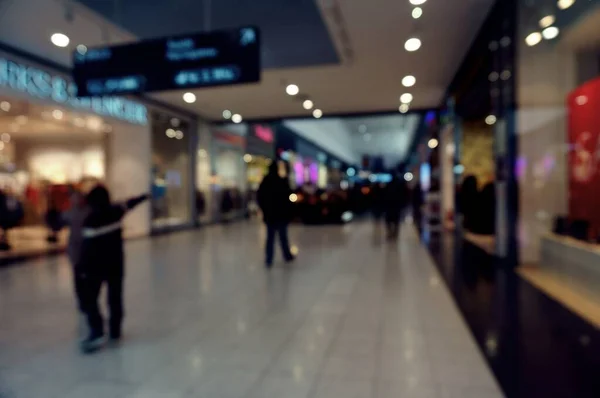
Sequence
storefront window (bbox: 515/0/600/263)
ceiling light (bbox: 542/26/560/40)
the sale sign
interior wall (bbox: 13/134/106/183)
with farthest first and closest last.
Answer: interior wall (bbox: 13/134/106/183) < ceiling light (bbox: 542/26/560/40) < storefront window (bbox: 515/0/600/263) < the sale sign

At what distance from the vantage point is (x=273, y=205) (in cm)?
729

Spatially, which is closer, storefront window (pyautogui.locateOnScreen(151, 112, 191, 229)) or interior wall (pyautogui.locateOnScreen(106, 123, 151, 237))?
interior wall (pyautogui.locateOnScreen(106, 123, 151, 237))

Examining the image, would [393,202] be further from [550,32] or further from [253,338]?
[253,338]

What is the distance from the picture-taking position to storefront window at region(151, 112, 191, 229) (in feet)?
44.4

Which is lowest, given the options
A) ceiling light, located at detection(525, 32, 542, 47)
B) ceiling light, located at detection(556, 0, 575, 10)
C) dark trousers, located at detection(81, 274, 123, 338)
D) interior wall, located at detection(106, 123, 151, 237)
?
dark trousers, located at detection(81, 274, 123, 338)

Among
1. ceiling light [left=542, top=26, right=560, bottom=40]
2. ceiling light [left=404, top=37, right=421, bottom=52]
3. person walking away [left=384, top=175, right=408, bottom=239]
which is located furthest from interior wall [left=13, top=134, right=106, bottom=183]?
ceiling light [left=542, top=26, right=560, bottom=40]

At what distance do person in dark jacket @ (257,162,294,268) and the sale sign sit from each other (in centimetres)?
449

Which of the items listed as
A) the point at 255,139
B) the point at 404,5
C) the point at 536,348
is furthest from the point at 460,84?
the point at 255,139

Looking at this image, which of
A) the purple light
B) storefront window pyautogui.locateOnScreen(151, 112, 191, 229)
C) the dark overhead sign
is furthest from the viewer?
the purple light

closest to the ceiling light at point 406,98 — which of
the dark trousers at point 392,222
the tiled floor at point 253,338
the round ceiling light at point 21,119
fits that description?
the dark trousers at point 392,222

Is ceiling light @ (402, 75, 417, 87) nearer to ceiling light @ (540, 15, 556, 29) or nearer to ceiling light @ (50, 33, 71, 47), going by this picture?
ceiling light @ (540, 15, 556, 29)

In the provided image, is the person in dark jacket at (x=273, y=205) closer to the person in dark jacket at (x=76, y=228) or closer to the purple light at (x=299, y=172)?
the person in dark jacket at (x=76, y=228)

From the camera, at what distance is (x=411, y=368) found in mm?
3184

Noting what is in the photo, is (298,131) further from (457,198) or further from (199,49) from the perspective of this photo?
(199,49)
